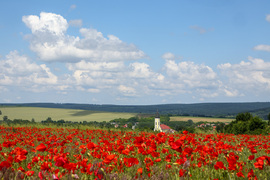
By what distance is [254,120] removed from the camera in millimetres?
34656

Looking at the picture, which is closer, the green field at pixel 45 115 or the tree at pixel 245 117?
the tree at pixel 245 117

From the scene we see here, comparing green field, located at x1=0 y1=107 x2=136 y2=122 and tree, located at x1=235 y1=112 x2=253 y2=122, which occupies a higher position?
tree, located at x1=235 y1=112 x2=253 y2=122

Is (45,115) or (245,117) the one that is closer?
(245,117)

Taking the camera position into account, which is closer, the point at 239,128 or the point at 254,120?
the point at 254,120

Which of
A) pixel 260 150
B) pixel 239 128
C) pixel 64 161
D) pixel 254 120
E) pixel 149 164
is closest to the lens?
pixel 64 161

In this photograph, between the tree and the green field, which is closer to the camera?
the tree

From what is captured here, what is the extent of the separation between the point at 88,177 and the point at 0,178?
1.17 m

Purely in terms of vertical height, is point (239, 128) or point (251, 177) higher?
point (251, 177)

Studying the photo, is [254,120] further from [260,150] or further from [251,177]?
[251,177]

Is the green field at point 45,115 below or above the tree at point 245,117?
below

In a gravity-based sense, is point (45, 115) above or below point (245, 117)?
below

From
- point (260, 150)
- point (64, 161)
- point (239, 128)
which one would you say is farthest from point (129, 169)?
point (239, 128)

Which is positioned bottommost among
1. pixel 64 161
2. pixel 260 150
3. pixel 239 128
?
pixel 239 128

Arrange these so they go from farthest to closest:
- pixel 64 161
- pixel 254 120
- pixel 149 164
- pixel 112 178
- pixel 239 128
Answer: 1. pixel 239 128
2. pixel 254 120
3. pixel 149 164
4. pixel 112 178
5. pixel 64 161
